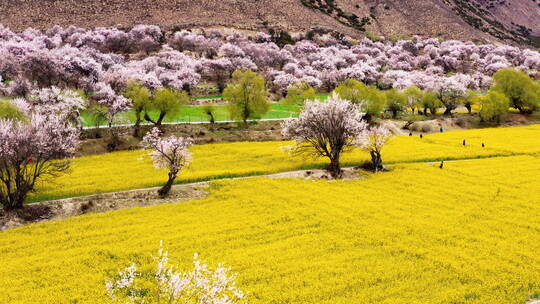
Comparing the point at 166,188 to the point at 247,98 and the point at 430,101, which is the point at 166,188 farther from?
the point at 430,101

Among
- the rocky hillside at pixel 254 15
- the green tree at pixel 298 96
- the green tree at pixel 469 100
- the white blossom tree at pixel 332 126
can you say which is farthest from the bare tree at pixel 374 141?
the rocky hillside at pixel 254 15

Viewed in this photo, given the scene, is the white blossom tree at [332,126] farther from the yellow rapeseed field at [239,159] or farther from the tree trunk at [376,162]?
the yellow rapeseed field at [239,159]

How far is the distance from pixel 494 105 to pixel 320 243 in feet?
209

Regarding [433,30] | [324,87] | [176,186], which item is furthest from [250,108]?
[433,30]

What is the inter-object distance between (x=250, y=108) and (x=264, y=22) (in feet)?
326

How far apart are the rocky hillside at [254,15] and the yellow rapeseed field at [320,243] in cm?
11242

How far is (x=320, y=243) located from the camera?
27672mm

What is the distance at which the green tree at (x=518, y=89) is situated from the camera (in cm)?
8202

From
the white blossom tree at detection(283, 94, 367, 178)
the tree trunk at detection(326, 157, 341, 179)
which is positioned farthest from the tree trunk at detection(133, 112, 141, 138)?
the tree trunk at detection(326, 157, 341, 179)

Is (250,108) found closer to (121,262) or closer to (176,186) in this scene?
(176,186)

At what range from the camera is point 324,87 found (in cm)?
11319

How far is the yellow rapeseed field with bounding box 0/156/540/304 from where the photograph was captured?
72.5 feet

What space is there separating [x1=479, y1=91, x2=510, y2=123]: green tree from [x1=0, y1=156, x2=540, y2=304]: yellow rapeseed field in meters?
41.2

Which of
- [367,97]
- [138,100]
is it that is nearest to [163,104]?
[138,100]
